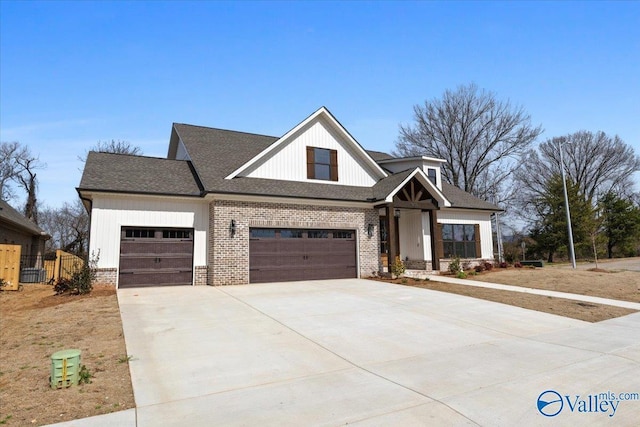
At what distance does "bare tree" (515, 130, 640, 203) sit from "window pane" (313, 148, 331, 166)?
3432 centimetres

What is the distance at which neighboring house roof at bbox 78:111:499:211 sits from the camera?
47.3ft

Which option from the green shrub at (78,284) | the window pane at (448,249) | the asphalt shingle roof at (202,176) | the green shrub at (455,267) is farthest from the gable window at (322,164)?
the green shrub at (78,284)

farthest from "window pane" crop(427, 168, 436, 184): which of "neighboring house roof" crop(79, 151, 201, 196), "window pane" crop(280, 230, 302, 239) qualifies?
"neighboring house roof" crop(79, 151, 201, 196)

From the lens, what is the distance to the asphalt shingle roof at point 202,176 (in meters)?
14.4

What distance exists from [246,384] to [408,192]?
15199mm

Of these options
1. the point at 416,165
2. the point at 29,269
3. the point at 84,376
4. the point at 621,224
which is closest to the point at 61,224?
the point at 29,269

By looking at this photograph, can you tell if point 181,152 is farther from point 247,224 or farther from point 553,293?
point 553,293

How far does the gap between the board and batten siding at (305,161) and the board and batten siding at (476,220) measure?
4.77m

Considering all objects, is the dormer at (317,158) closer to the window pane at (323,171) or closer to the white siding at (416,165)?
the window pane at (323,171)

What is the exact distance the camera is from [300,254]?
16.1m

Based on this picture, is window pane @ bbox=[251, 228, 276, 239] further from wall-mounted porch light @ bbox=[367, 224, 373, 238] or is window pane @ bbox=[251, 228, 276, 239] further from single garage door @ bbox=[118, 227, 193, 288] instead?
wall-mounted porch light @ bbox=[367, 224, 373, 238]

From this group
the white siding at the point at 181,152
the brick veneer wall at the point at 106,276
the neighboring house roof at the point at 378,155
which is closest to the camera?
the brick veneer wall at the point at 106,276

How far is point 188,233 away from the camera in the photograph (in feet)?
49.2

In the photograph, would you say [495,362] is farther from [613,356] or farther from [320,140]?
[320,140]
